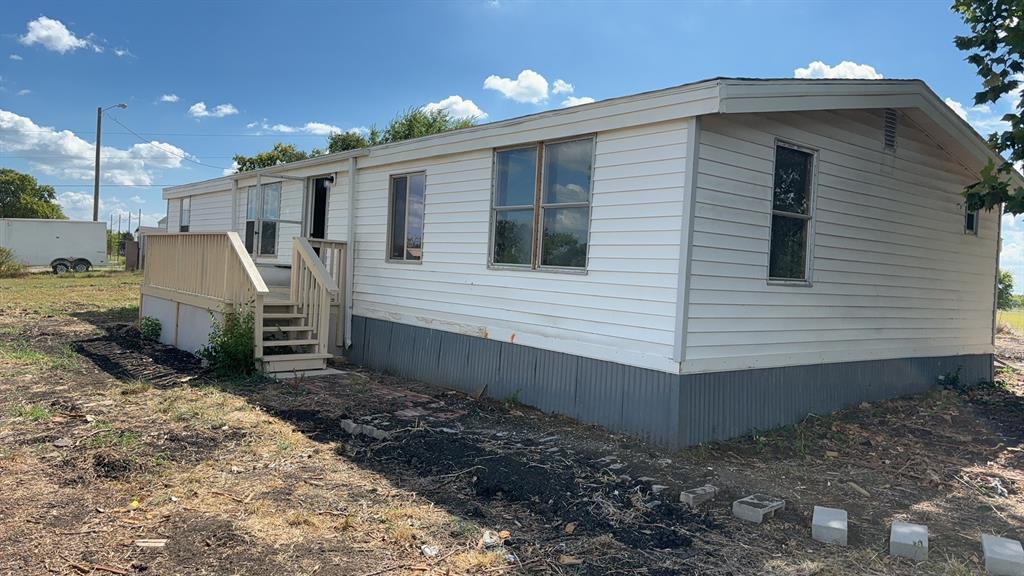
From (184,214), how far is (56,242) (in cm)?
1695

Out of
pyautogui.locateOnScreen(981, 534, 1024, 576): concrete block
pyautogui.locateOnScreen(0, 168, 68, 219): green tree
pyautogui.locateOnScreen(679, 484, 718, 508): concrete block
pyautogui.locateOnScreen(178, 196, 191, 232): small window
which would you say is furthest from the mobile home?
pyautogui.locateOnScreen(0, 168, 68, 219): green tree

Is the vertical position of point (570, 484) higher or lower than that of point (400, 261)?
lower

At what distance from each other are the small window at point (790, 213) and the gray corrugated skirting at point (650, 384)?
1.02 meters

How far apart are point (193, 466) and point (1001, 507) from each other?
574 centimetres

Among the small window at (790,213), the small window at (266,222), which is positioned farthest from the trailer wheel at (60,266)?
the small window at (790,213)

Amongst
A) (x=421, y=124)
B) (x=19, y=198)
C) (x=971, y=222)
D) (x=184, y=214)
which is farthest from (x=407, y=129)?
(x=19, y=198)

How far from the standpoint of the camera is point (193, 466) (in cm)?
482

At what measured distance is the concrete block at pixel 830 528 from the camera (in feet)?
12.9

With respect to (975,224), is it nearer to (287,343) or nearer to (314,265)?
(314,265)

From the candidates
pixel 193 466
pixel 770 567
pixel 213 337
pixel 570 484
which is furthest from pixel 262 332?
pixel 770 567

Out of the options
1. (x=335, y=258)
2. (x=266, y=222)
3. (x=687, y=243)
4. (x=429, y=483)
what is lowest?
(x=429, y=483)

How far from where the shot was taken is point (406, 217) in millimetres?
9141

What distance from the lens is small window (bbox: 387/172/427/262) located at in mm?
8906

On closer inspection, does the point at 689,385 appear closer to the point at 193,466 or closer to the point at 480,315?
the point at 480,315
